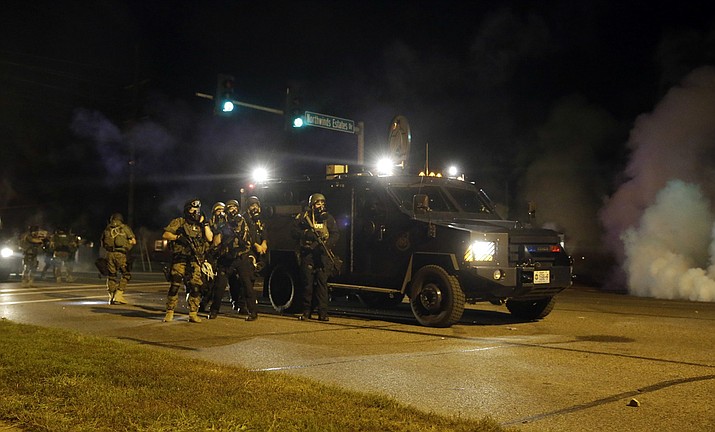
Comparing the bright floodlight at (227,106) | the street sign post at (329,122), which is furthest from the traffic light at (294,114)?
the bright floodlight at (227,106)

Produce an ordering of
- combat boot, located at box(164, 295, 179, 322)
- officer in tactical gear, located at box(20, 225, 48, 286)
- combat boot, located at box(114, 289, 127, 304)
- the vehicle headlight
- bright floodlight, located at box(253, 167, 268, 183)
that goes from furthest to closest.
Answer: officer in tactical gear, located at box(20, 225, 48, 286) < combat boot, located at box(114, 289, 127, 304) < bright floodlight, located at box(253, 167, 268, 183) < combat boot, located at box(164, 295, 179, 322) < the vehicle headlight

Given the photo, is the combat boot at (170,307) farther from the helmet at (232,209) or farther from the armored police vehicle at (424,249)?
the armored police vehicle at (424,249)

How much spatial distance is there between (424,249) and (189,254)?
→ 347 centimetres

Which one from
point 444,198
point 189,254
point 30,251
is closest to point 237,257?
point 189,254

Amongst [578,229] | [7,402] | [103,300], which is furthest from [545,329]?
[578,229]

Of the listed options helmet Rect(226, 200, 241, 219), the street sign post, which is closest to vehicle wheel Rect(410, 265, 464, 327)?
helmet Rect(226, 200, 241, 219)

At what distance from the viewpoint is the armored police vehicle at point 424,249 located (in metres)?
10.5

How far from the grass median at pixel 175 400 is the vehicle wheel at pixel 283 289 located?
5545 millimetres

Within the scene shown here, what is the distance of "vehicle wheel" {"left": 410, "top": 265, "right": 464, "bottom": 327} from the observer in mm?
10508

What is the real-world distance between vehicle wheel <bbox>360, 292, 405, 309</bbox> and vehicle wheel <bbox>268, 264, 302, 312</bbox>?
3.92 ft

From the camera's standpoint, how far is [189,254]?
1156cm

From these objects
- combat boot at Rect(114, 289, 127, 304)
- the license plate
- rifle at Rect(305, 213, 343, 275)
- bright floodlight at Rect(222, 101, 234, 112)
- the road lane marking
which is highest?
bright floodlight at Rect(222, 101, 234, 112)

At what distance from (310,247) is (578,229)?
38.0ft

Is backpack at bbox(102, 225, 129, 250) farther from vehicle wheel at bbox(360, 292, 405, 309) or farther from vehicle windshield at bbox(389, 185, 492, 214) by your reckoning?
vehicle windshield at bbox(389, 185, 492, 214)
